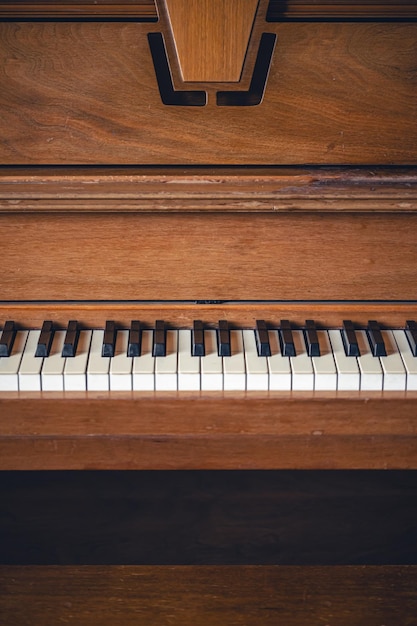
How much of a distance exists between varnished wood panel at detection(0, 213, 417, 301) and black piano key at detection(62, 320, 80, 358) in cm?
7

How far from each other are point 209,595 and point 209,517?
0.54 m

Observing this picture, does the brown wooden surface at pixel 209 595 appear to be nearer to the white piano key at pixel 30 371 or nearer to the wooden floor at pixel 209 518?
the wooden floor at pixel 209 518

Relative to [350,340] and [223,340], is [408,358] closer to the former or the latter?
[350,340]

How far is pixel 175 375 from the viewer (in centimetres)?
155

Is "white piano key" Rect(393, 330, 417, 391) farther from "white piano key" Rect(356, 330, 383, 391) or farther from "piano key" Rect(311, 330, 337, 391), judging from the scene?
"piano key" Rect(311, 330, 337, 391)

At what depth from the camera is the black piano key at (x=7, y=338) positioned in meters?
1.59

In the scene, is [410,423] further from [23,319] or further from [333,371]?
[23,319]

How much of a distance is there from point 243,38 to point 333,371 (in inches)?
30.0

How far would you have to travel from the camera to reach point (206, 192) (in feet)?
5.10

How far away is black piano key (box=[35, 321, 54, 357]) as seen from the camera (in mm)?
1584

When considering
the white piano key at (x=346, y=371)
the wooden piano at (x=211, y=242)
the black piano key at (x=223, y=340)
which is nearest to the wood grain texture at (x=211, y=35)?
the wooden piano at (x=211, y=242)

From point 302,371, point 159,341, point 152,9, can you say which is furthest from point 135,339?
point 152,9

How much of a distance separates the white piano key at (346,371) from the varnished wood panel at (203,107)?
449mm

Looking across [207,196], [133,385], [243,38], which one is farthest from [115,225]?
[243,38]
